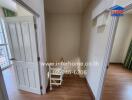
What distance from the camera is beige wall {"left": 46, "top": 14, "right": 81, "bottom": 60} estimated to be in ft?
10.6

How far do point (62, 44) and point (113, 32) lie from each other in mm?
2341

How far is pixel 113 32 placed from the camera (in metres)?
1.31

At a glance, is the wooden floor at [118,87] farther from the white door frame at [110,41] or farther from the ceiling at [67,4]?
the ceiling at [67,4]

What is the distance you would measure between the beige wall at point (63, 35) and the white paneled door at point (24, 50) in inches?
60.3

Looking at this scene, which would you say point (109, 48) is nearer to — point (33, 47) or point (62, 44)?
point (33, 47)

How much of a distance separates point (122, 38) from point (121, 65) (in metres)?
1.37

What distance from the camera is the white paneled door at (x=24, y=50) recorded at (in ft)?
5.94

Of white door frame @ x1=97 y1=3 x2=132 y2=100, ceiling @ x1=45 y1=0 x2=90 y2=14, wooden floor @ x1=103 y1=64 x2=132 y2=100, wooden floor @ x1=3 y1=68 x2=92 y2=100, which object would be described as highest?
ceiling @ x1=45 y1=0 x2=90 y2=14

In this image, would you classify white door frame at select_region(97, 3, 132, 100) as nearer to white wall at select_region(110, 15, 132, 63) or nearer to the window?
white wall at select_region(110, 15, 132, 63)

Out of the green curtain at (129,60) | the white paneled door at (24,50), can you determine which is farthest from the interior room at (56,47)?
the green curtain at (129,60)

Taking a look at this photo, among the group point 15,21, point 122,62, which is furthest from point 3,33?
point 122,62

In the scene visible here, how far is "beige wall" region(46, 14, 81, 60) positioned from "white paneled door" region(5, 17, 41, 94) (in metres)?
1.53

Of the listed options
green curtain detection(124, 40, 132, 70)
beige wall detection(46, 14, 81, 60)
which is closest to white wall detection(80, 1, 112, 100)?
beige wall detection(46, 14, 81, 60)

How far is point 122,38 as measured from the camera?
3957mm
